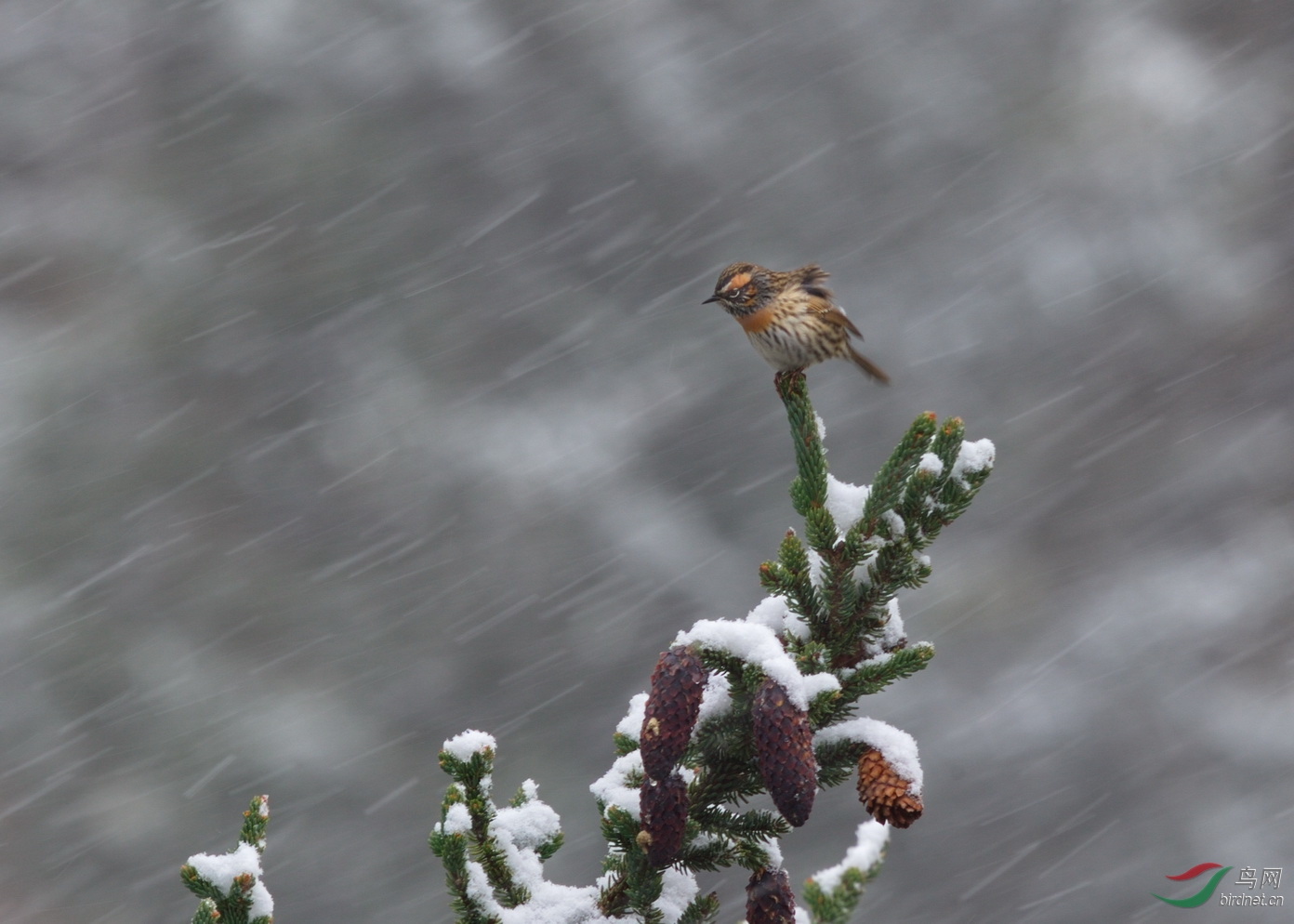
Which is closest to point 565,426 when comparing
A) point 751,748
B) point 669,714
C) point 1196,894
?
point 1196,894

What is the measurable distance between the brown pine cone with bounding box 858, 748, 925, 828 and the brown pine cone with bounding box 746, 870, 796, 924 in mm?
147

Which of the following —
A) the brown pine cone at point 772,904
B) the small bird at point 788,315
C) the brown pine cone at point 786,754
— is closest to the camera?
the brown pine cone at point 786,754

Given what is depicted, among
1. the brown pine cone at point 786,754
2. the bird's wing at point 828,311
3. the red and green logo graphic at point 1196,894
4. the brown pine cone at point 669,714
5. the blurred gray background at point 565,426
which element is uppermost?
the blurred gray background at point 565,426

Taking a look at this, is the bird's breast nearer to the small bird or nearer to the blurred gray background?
the small bird

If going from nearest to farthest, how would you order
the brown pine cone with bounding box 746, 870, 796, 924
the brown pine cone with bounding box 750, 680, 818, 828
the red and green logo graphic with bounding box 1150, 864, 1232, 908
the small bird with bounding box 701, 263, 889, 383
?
the brown pine cone with bounding box 750, 680, 818, 828 → the brown pine cone with bounding box 746, 870, 796, 924 → the small bird with bounding box 701, 263, 889, 383 → the red and green logo graphic with bounding box 1150, 864, 1232, 908

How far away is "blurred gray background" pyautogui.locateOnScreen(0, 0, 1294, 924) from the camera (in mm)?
12406

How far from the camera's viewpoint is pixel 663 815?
3.91 ft

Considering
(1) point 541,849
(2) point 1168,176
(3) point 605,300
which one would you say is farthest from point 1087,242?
(1) point 541,849

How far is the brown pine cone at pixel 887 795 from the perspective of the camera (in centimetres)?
119

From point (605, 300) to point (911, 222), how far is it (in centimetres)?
471

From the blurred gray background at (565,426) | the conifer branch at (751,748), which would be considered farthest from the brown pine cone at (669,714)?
the blurred gray background at (565,426)

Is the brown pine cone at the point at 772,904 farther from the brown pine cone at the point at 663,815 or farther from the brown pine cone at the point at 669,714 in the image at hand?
the brown pine cone at the point at 669,714

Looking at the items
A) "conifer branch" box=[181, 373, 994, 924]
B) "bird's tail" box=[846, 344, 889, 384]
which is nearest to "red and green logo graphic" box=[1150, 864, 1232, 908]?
"bird's tail" box=[846, 344, 889, 384]

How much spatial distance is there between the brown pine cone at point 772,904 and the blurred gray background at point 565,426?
963 cm
